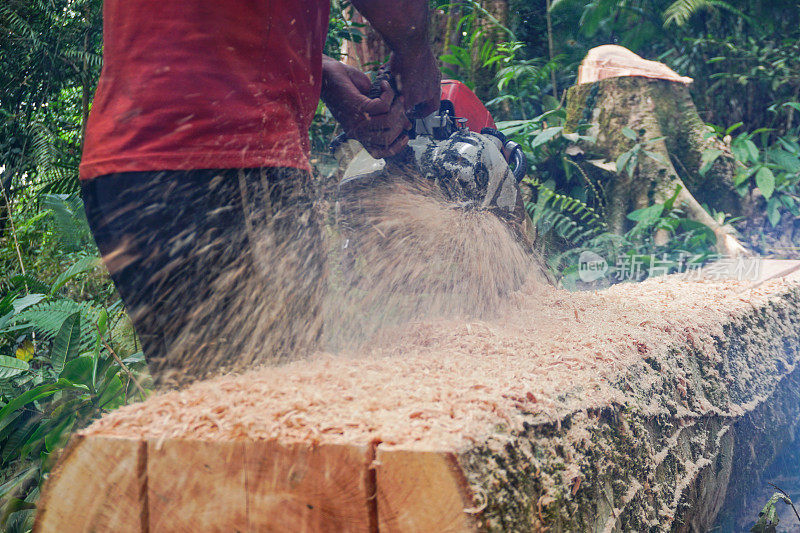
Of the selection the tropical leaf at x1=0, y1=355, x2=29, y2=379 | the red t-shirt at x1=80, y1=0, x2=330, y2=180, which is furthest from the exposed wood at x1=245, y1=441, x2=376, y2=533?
the tropical leaf at x1=0, y1=355, x2=29, y2=379

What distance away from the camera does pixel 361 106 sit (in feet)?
6.65

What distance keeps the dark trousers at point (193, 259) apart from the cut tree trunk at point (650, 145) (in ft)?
11.1

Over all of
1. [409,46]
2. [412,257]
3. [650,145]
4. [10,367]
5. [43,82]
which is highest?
[43,82]

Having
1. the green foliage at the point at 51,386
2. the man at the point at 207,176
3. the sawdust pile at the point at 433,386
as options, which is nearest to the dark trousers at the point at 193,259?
the man at the point at 207,176

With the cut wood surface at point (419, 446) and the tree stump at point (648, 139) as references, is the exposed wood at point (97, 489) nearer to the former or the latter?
the cut wood surface at point (419, 446)

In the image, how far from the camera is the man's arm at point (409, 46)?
1.65m

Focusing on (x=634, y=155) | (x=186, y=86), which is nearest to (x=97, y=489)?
(x=186, y=86)

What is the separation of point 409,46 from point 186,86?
80cm

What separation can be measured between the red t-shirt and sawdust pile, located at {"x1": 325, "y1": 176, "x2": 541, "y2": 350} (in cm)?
99

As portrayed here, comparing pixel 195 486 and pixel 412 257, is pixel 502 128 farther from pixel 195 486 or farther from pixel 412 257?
pixel 195 486

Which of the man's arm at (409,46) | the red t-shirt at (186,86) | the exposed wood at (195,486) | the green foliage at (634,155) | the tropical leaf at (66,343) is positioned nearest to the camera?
the exposed wood at (195,486)

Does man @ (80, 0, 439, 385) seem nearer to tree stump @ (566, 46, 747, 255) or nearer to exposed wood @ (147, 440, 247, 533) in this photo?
exposed wood @ (147, 440, 247, 533)

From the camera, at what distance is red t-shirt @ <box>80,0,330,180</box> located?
1.32 meters

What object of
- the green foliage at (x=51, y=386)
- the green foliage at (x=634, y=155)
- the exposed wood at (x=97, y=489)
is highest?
the green foliage at (x=634, y=155)
